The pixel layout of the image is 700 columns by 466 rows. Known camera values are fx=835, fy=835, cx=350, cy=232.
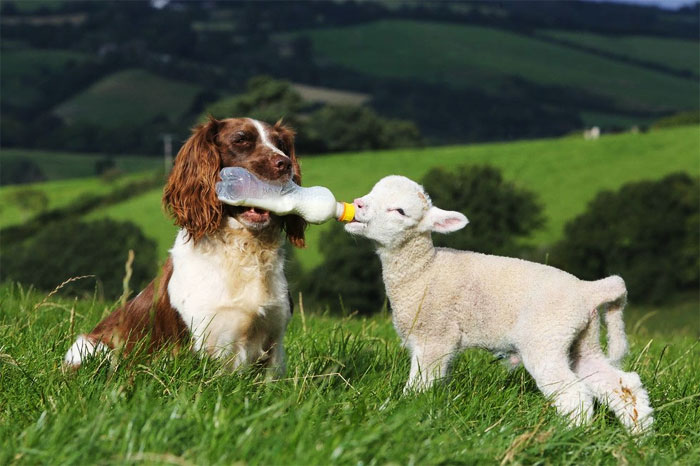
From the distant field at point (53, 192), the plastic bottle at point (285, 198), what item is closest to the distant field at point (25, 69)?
the distant field at point (53, 192)

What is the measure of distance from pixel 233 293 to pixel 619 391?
98.8 inches

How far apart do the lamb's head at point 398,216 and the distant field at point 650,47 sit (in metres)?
150

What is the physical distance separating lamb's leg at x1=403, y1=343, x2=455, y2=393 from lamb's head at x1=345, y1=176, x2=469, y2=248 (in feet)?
2.32

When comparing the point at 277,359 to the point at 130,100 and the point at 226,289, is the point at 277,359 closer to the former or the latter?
the point at 226,289

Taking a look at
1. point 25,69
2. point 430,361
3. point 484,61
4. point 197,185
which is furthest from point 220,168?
point 484,61

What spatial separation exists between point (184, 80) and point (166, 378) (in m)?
152

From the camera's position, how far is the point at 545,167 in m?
84.4

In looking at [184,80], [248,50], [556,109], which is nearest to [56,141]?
[184,80]

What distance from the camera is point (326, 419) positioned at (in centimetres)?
398

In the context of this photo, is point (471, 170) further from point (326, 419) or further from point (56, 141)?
point (56, 141)

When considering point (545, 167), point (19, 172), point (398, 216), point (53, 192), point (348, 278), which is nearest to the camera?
point (398, 216)

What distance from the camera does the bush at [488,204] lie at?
61.1 meters

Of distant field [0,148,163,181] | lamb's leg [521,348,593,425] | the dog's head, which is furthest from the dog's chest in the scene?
distant field [0,148,163,181]

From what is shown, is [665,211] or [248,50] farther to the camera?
[248,50]
